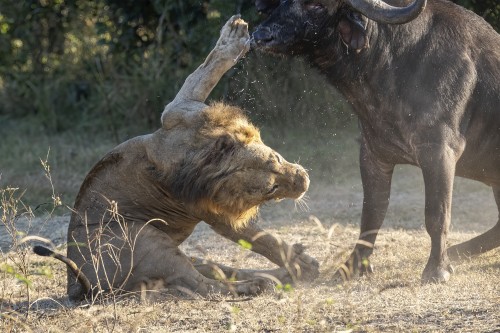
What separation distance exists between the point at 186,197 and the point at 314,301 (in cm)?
90

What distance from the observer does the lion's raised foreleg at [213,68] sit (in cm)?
600

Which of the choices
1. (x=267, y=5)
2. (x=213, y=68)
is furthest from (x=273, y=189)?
(x=267, y=5)

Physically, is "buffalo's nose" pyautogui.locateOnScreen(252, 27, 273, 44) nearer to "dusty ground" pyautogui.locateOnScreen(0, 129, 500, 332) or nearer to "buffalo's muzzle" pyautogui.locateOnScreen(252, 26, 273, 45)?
"buffalo's muzzle" pyautogui.locateOnScreen(252, 26, 273, 45)

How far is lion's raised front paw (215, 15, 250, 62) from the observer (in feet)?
20.5

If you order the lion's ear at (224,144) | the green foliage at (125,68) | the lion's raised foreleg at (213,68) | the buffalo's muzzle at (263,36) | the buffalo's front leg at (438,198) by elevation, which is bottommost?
the green foliage at (125,68)

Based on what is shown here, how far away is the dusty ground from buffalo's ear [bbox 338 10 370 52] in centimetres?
119

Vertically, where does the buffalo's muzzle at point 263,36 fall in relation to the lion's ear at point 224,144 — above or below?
above

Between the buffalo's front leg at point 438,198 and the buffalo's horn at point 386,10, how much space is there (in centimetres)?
79

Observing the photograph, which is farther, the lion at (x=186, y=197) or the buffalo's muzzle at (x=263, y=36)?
the buffalo's muzzle at (x=263, y=36)

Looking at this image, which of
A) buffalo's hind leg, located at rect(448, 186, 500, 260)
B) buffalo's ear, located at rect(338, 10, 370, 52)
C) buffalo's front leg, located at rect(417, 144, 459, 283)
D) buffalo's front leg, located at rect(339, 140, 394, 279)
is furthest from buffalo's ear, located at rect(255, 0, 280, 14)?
buffalo's hind leg, located at rect(448, 186, 500, 260)

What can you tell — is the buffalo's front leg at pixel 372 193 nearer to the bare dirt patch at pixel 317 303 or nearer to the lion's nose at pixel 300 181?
the bare dirt patch at pixel 317 303

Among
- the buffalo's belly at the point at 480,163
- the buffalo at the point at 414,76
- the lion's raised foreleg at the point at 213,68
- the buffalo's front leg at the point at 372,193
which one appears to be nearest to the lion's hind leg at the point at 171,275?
the lion's raised foreleg at the point at 213,68

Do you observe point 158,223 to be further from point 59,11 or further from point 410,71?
point 59,11

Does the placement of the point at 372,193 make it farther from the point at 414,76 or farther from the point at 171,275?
Result: the point at 171,275
